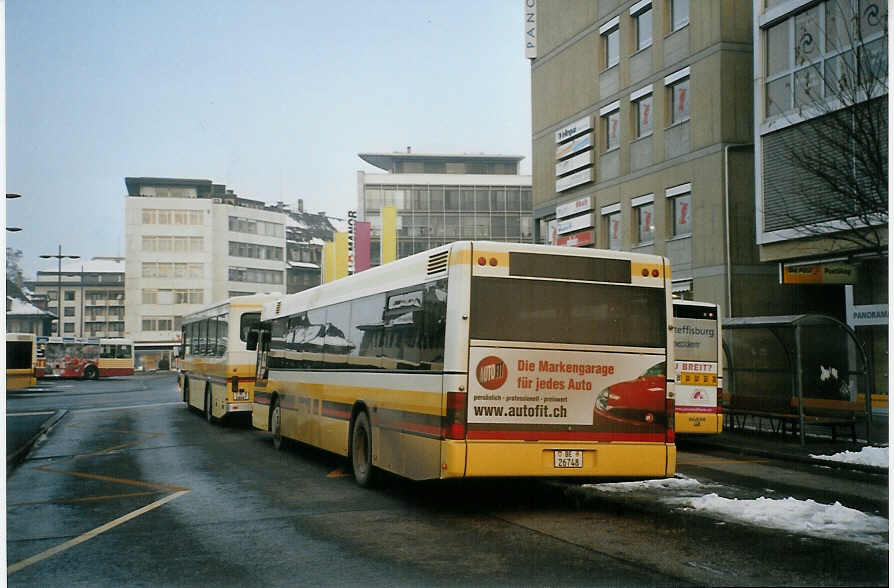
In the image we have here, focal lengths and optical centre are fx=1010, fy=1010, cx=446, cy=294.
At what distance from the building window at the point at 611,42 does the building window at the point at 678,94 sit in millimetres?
3267

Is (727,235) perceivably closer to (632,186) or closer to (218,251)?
(632,186)

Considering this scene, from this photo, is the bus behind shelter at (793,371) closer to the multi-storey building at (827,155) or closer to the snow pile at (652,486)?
the multi-storey building at (827,155)

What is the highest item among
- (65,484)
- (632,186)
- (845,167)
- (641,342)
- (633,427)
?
(632,186)

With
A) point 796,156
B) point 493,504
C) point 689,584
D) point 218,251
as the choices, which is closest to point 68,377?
point 218,251

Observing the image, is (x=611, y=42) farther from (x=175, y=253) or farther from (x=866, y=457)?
(x=175, y=253)

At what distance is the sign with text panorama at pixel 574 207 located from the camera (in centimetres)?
3456

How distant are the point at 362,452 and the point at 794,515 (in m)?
5.24

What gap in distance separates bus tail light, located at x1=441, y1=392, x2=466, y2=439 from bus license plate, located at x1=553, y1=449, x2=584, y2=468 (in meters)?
0.95

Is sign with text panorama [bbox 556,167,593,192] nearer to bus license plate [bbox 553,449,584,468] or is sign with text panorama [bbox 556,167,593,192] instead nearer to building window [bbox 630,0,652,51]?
building window [bbox 630,0,652,51]

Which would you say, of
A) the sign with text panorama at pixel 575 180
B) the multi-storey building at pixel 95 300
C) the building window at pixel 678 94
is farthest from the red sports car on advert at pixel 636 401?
the multi-storey building at pixel 95 300

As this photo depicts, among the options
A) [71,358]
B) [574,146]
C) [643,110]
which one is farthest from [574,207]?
[71,358]

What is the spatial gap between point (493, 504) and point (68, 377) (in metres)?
61.4

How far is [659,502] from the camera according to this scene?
10461mm

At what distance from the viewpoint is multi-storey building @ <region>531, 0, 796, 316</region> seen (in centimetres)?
2767
